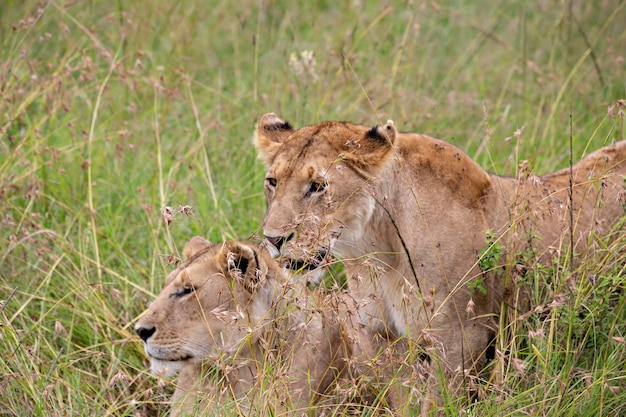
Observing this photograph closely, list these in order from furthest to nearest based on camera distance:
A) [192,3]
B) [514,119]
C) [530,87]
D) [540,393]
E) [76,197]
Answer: [192,3] → [530,87] → [514,119] → [76,197] → [540,393]

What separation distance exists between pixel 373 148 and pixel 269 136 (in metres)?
0.70

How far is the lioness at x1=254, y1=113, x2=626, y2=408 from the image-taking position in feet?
14.5

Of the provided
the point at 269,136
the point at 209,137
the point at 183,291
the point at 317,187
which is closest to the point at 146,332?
the point at 183,291

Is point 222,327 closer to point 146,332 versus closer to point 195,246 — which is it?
point 146,332

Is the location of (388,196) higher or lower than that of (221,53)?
higher

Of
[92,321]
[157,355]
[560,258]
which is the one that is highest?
[560,258]

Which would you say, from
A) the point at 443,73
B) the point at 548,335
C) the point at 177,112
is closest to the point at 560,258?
the point at 548,335

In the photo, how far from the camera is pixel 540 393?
4.04 metres

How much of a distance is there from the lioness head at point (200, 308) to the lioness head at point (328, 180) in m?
0.17

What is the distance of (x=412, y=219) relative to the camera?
457 cm

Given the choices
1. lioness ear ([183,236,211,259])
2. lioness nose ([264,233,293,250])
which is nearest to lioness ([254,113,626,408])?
lioness nose ([264,233,293,250])

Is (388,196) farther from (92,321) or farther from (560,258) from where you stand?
(92,321)

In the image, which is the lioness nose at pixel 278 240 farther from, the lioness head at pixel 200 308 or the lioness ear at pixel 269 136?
the lioness ear at pixel 269 136

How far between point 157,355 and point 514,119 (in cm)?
372
